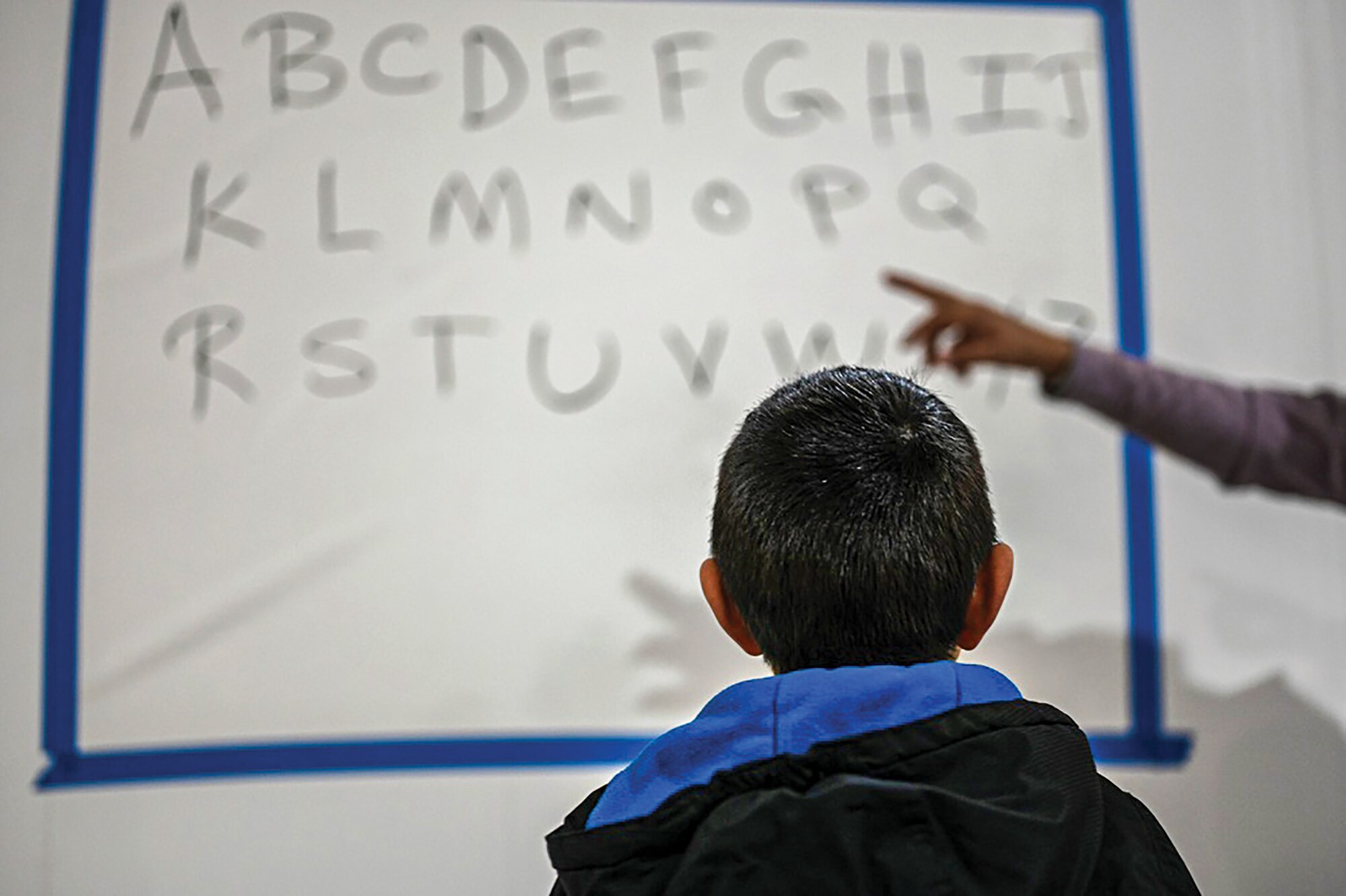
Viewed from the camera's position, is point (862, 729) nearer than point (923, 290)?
Yes

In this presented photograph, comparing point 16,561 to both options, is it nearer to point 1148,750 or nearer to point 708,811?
point 708,811

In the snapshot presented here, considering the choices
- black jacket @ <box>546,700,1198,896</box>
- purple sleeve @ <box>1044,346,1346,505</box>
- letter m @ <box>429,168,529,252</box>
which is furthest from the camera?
letter m @ <box>429,168,529,252</box>

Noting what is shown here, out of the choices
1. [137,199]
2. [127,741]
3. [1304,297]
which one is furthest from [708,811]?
[1304,297]

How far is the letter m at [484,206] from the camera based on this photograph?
106 cm

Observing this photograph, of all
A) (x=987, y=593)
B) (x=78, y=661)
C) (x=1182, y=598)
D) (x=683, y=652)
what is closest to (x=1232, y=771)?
(x=1182, y=598)

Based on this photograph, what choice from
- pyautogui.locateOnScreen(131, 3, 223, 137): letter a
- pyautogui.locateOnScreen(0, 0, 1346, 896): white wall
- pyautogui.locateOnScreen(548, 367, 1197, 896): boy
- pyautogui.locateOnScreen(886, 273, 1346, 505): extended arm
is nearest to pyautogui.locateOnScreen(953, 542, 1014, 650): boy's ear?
pyautogui.locateOnScreen(548, 367, 1197, 896): boy

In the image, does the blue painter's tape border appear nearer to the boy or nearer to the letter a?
the letter a

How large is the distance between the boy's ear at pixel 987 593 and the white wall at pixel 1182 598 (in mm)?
546

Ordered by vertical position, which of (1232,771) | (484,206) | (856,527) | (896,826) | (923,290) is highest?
(484,206)

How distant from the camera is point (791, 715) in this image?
51 cm

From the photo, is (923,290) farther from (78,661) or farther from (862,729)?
(78,661)

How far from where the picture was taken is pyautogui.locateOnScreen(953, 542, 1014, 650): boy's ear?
1.85 ft

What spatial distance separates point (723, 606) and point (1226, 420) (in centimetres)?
58

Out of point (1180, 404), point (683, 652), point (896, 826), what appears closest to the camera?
point (896, 826)
